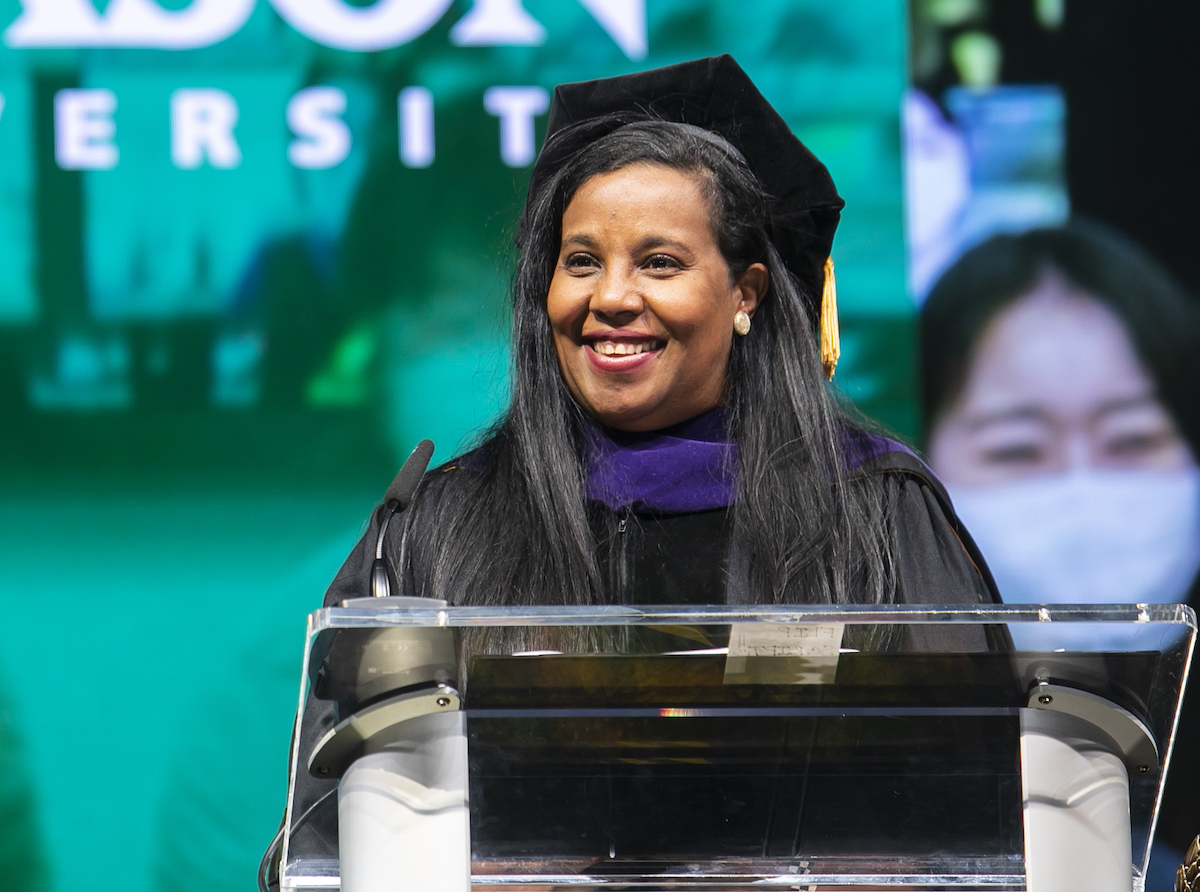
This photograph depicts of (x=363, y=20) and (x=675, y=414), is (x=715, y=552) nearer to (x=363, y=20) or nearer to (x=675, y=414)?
(x=675, y=414)

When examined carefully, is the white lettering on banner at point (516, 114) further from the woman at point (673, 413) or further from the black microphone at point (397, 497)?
the black microphone at point (397, 497)

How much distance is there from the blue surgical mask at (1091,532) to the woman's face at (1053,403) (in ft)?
0.11

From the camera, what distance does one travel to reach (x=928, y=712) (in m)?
1.28

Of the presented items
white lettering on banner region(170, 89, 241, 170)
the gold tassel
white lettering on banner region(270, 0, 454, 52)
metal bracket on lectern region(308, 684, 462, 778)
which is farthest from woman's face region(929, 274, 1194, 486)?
metal bracket on lectern region(308, 684, 462, 778)

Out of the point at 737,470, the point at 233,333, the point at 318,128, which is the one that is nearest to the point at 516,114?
the point at 318,128

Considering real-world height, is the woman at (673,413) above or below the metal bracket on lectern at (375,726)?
above

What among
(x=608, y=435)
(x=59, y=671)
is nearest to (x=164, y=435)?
(x=59, y=671)

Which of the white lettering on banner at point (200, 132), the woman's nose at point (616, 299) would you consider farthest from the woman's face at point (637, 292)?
the white lettering on banner at point (200, 132)

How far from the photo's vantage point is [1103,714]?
4.17 ft

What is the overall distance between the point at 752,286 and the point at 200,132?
1.52m

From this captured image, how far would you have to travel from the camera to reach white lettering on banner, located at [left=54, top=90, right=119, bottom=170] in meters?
3.32

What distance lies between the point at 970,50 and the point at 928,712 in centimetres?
249

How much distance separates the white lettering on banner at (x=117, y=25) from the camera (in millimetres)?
3330

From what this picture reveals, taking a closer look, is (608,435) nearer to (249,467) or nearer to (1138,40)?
(249,467)
